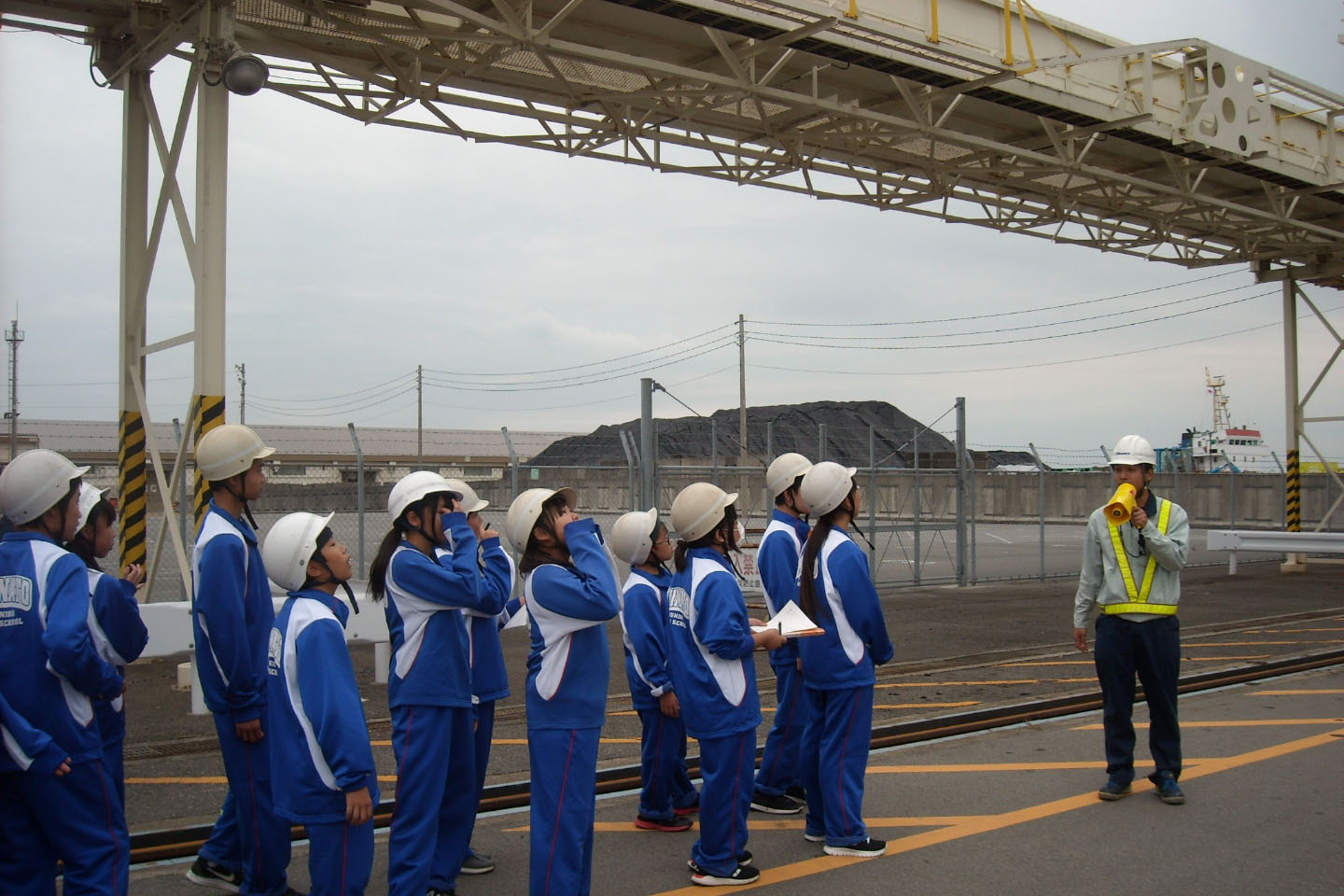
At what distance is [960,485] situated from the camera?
58.2ft

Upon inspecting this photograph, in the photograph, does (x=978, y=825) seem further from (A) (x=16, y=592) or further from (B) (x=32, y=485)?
(B) (x=32, y=485)

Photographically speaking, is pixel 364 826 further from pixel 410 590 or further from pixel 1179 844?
pixel 1179 844

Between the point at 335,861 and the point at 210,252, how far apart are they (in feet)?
20.1

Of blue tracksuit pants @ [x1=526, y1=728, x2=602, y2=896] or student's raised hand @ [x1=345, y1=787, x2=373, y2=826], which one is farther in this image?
blue tracksuit pants @ [x1=526, y1=728, x2=602, y2=896]

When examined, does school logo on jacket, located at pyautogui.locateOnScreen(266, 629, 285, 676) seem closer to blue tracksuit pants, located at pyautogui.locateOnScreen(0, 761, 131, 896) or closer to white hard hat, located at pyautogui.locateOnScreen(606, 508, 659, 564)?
blue tracksuit pants, located at pyautogui.locateOnScreen(0, 761, 131, 896)

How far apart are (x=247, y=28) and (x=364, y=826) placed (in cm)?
728

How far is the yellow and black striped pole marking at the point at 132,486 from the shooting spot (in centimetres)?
996

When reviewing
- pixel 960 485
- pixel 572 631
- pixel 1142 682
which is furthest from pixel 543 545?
pixel 960 485

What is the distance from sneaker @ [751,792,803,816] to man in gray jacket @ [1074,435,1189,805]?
1690 mm

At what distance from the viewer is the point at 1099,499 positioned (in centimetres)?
3694

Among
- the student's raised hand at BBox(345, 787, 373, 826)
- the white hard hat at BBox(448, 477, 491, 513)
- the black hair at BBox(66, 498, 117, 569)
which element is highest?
the white hard hat at BBox(448, 477, 491, 513)

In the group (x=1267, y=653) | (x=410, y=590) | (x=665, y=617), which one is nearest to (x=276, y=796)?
(x=410, y=590)

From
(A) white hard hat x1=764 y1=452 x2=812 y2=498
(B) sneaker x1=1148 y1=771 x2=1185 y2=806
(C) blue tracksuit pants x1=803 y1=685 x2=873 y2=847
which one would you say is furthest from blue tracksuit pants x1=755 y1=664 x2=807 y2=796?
(B) sneaker x1=1148 y1=771 x2=1185 y2=806

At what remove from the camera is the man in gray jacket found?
20.3ft
